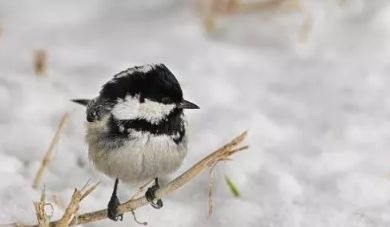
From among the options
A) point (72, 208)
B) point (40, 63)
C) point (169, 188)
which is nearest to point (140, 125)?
point (169, 188)

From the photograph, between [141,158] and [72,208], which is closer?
[72,208]

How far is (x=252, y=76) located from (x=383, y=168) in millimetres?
939

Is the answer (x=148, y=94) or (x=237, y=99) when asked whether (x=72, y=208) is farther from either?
(x=237, y=99)

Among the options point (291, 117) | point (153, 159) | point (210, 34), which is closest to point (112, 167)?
point (153, 159)

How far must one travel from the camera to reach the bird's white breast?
2498 millimetres

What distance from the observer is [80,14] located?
4.29m

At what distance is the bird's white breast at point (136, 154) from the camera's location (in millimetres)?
2498

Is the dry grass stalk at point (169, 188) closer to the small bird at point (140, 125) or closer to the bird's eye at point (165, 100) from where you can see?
the small bird at point (140, 125)

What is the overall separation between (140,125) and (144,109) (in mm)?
58

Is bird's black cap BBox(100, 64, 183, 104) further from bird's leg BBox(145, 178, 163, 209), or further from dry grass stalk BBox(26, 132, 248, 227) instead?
bird's leg BBox(145, 178, 163, 209)

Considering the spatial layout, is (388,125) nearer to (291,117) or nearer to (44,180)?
(291,117)

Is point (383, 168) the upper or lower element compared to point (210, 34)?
lower

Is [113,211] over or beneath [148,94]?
beneath

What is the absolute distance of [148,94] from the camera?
2443 millimetres
